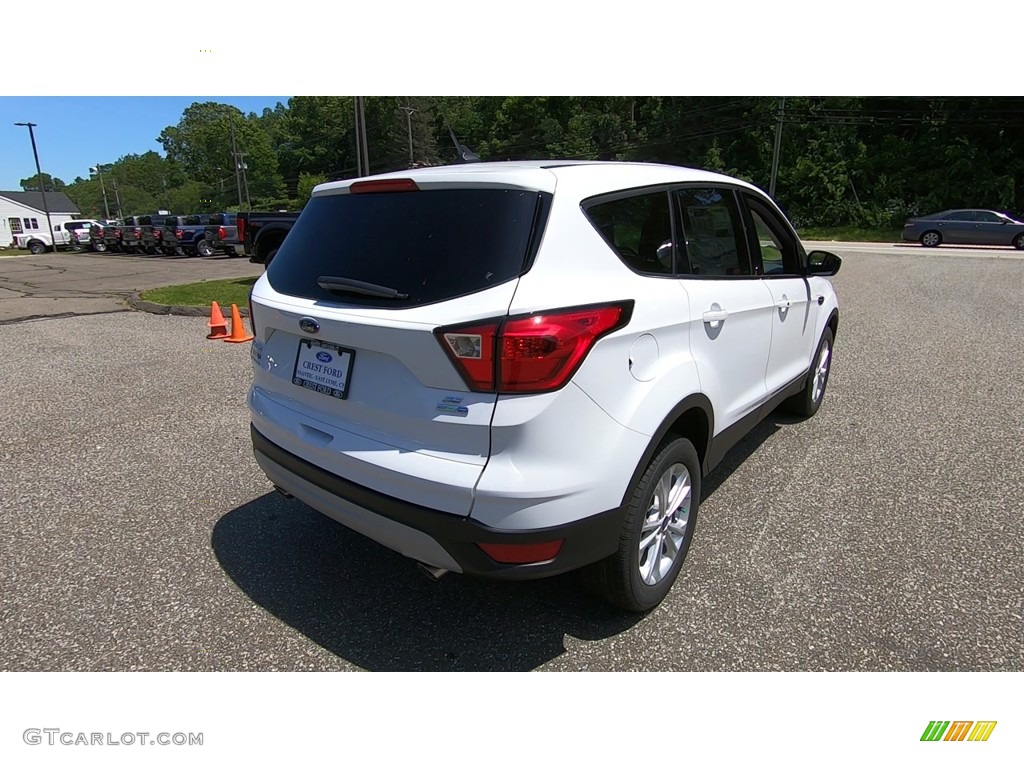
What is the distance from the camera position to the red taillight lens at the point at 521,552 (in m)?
2.02

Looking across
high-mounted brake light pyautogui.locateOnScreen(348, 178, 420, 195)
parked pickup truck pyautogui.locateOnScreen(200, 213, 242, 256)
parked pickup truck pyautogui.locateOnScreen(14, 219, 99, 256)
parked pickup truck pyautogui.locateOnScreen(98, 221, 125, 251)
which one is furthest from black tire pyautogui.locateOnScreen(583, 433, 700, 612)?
parked pickup truck pyautogui.locateOnScreen(14, 219, 99, 256)

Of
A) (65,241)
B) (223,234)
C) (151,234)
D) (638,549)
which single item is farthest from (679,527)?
(65,241)

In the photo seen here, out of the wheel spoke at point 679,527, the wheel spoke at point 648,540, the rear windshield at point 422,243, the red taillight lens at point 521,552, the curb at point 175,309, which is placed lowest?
the curb at point 175,309

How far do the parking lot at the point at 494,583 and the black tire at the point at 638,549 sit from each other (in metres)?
0.15

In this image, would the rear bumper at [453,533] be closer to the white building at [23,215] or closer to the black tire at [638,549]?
the black tire at [638,549]

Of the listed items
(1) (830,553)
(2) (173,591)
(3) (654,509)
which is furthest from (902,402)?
(2) (173,591)

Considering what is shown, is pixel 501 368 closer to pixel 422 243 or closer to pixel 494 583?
pixel 422 243

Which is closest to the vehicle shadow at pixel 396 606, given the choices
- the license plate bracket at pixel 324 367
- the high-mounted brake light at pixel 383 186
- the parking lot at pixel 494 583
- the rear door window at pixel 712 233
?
the parking lot at pixel 494 583

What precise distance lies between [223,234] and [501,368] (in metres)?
27.3

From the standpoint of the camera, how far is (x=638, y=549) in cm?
240

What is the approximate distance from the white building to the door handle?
74422mm

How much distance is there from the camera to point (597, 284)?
85.2 inches

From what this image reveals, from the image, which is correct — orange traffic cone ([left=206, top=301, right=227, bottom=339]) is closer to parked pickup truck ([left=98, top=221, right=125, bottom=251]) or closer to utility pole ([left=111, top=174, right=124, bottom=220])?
parked pickup truck ([left=98, top=221, right=125, bottom=251])

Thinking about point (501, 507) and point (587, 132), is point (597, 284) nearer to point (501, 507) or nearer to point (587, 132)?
point (501, 507)
